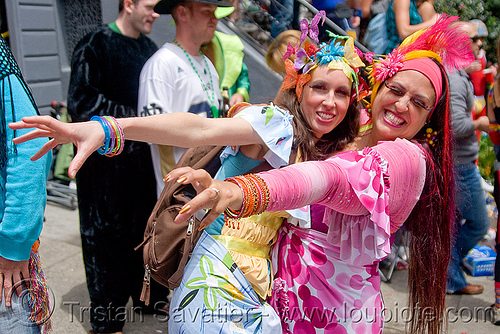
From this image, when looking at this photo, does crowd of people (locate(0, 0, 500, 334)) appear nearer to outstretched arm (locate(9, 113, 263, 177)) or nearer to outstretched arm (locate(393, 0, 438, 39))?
outstretched arm (locate(9, 113, 263, 177))

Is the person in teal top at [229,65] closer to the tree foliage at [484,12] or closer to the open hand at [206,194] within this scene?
the open hand at [206,194]

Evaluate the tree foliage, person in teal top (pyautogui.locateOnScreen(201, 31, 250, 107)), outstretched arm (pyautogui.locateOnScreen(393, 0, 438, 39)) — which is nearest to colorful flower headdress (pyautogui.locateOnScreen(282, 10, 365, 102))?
person in teal top (pyautogui.locateOnScreen(201, 31, 250, 107))

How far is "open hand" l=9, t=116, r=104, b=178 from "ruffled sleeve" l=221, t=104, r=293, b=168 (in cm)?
62

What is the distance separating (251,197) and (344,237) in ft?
1.97

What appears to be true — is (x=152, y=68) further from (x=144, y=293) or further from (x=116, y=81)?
(x=144, y=293)

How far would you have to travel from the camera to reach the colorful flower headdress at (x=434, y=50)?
2.12 metres

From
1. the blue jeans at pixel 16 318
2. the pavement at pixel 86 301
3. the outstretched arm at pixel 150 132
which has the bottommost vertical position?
the pavement at pixel 86 301

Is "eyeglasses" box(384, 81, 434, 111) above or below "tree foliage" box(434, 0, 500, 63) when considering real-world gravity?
above

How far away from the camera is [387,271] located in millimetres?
4469

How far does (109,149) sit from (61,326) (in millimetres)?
2342

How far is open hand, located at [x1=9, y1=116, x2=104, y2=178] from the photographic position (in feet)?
4.29

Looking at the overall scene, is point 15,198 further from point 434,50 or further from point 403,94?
point 434,50

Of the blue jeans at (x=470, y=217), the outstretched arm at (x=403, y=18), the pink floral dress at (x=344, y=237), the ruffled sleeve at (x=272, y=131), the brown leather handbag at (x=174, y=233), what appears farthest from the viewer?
the outstretched arm at (x=403, y=18)

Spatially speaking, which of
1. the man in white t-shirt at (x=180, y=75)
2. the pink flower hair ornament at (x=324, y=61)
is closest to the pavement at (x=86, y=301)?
the man in white t-shirt at (x=180, y=75)
